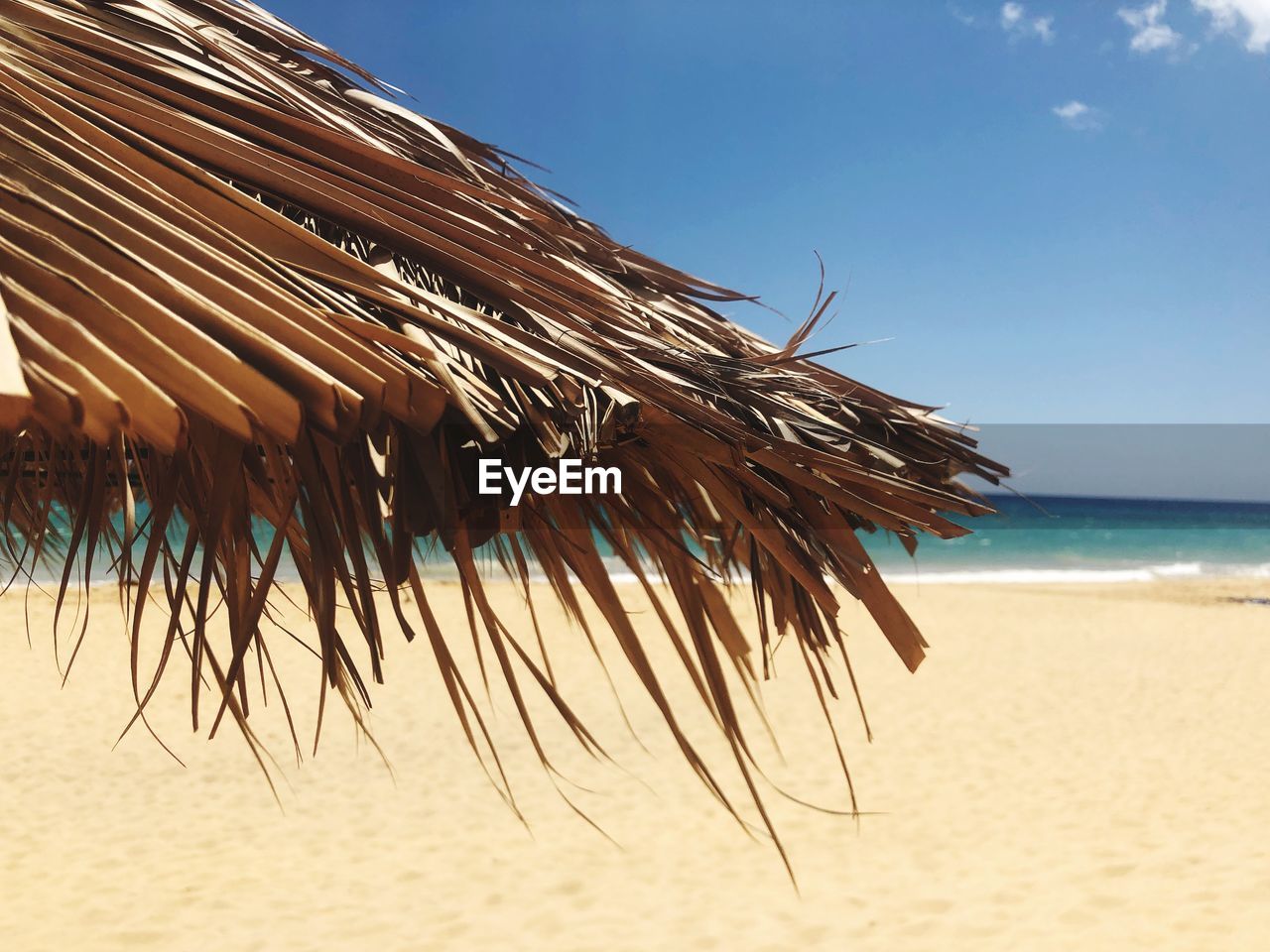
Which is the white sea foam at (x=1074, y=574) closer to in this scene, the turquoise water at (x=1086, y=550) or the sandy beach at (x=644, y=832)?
the turquoise water at (x=1086, y=550)

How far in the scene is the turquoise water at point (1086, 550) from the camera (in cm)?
2080

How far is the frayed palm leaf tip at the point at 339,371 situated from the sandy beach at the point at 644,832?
2.23 meters

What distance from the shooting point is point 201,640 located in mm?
1195

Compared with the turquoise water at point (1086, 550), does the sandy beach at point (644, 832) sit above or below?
below

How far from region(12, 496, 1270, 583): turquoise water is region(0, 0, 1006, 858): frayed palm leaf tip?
1288cm

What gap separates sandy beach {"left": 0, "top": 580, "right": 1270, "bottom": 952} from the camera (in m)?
3.22

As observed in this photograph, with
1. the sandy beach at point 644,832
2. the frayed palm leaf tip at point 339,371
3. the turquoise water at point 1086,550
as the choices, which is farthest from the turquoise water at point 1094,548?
the frayed palm leaf tip at point 339,371

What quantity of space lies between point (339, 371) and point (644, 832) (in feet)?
12.4

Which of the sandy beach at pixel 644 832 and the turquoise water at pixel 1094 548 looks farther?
the turquoise water at pixel 1094 548

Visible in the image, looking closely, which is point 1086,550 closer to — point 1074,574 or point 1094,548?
point 1094,548

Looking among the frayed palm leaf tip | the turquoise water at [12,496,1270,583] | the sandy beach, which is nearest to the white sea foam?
the turquoise water at [12,496,1270,583]

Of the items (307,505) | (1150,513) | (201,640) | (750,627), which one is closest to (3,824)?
(201,640)

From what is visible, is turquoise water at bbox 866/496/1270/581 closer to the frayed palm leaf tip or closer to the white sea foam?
the white sea foam

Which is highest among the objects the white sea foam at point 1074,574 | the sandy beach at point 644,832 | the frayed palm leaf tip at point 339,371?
the frayed palm leaf tip at point 339,371
